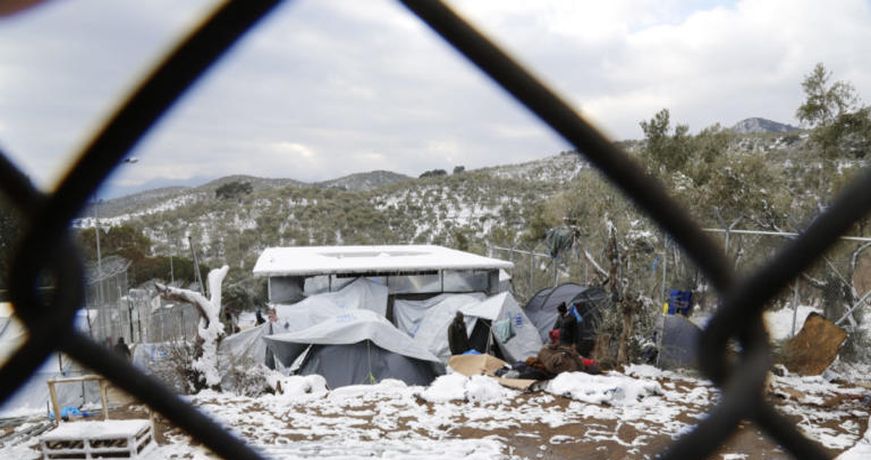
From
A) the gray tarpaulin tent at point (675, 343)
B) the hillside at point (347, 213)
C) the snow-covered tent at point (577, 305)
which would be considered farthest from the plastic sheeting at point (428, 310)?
the hillside at point (347, 213)

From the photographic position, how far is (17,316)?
0.53 m

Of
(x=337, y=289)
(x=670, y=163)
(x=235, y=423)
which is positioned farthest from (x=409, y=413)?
(x=670, y=163)

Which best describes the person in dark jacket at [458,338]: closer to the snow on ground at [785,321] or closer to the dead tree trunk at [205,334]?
the dead tree trunk at [205,334]

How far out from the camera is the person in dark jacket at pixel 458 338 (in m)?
9.34

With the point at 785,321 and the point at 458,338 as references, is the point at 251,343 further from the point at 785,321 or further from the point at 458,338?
the point at 785,321

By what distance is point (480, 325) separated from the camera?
34.7ft

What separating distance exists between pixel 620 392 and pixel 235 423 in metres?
4.14

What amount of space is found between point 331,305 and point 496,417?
650 cm

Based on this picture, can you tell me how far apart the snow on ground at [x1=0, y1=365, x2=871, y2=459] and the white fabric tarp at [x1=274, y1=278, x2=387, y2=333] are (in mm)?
3422

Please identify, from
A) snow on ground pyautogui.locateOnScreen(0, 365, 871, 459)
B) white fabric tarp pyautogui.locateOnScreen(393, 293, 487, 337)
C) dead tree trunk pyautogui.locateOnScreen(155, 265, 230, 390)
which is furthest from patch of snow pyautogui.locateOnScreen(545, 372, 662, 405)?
white fabric tarp pyautogui.locateOnScreen(393, 293, 487, 337)

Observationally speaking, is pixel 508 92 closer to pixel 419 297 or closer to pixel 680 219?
pixel 680 219

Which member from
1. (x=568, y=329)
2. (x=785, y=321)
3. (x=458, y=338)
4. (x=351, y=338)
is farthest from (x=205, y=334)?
(x=785, y=321)

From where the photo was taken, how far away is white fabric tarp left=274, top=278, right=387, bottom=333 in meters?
10.7

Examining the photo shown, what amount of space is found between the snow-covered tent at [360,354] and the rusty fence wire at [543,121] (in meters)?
8.13
